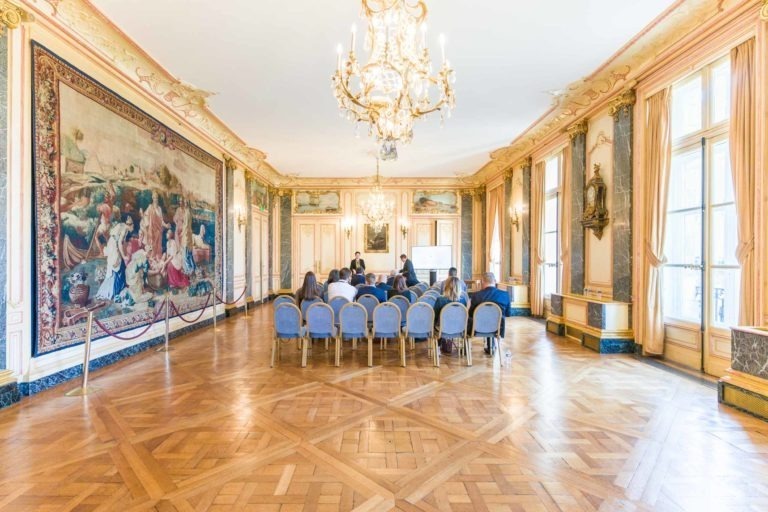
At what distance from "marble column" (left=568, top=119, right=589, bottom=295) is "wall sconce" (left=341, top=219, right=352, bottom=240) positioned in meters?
7.50

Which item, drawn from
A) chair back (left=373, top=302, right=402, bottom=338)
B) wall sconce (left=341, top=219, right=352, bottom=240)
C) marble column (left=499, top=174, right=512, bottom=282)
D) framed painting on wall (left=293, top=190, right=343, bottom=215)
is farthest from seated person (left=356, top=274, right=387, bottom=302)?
framed painting on wall (left=293, top=190, right=343, bottom=215)

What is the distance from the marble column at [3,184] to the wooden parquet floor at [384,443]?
0.74m

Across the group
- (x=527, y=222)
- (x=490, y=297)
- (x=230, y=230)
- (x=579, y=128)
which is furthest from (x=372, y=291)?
(x=527, y=222)

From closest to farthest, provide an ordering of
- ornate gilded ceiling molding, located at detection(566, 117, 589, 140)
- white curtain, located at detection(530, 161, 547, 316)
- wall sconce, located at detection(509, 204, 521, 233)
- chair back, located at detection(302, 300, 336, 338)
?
1. chair back, located at detection(302, 300, 336, 338)
2. ornate gilded ceiling molding, located at detection(566, 117, 589, 140)
3. white curtain, located at detection(530, 161, 547, 316)
4. wall sconce, located at detection(509, 204, 521, 233)

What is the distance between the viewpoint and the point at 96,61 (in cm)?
448

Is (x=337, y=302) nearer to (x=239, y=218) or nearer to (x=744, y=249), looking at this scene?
(x=744, y=249)

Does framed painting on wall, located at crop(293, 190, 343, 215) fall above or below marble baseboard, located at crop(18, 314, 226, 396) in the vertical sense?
above

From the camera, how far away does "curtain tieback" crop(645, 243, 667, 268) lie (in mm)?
4859

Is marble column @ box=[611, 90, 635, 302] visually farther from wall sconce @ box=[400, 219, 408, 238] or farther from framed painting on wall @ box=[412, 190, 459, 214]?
wall sconce @ box=[400, 219, 408, 238]

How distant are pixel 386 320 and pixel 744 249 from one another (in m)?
3.76

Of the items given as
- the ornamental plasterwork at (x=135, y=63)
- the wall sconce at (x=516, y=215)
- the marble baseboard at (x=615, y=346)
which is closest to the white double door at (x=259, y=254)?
the ornamental plasterwork at (x=135, y=63)

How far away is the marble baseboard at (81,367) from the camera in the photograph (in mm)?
3639

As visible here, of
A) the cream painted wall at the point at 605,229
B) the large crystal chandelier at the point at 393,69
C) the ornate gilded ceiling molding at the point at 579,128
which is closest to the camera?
the large crystal chandelier at the point at 393,69

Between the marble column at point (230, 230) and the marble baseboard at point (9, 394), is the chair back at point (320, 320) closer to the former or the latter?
the marble baseboard at point (9, 394)
